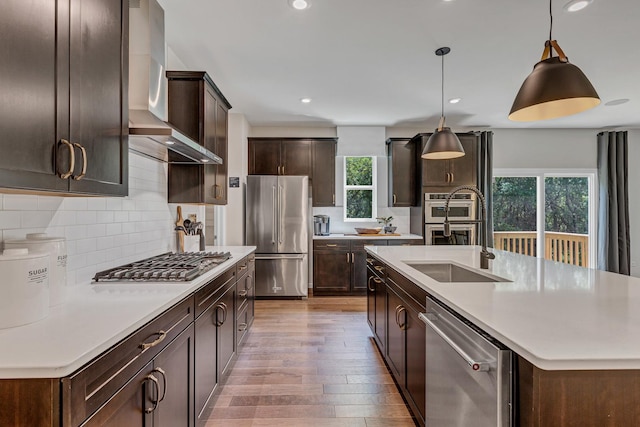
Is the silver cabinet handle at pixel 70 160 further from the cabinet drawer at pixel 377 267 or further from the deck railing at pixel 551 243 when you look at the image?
the deck railing at pixel 551 243

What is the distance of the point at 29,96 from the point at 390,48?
107 inches

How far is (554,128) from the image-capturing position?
5.67 meters

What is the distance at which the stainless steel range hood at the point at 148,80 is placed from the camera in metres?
1.76

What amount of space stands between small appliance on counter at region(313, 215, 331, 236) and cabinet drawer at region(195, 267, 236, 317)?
3.01 m

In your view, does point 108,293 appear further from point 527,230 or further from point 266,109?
point 527,230

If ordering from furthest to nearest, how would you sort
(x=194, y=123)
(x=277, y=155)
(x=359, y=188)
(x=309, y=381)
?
1. (x=359, y=188)
2. (x=277, y=155)
3. (x=194, y=123)
4. (x=309, y=381)

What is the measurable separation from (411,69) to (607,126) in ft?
14.7

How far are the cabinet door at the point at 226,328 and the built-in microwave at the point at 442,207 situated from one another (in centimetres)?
349

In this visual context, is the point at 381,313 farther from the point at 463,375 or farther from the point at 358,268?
the point at 358,268

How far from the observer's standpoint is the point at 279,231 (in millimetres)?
4754

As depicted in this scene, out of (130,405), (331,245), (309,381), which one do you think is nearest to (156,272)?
(130,405)

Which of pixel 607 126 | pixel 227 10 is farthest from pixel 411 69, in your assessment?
pixel 607 126

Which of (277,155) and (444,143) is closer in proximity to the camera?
(444,143)

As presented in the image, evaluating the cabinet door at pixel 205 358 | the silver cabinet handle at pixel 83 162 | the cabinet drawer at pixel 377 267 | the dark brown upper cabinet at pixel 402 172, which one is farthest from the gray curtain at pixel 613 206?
the silver cabinet handle at pixel 83 162
